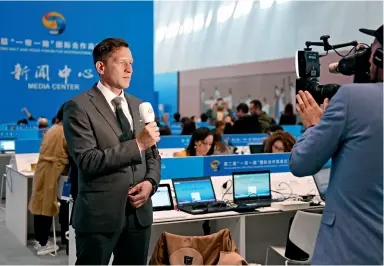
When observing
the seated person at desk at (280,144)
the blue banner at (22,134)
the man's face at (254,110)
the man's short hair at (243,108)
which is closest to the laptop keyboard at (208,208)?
the seated person at desk at (280,144)

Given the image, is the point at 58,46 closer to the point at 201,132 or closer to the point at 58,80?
the point at 58,80

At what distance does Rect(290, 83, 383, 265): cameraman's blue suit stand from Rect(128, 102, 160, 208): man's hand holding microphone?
0.61 m

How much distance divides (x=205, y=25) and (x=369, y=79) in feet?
36.3

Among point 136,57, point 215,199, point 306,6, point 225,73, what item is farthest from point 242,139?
point 225,73

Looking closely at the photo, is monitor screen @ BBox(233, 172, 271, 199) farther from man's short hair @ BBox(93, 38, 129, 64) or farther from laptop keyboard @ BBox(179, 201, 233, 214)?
man's short hair @ BBox(93, 38, 129, 64)

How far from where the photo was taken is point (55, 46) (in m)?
13.0

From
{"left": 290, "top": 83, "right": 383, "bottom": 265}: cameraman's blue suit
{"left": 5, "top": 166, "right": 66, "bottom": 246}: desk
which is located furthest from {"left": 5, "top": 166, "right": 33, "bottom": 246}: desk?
{"left": 290, "top": 83, "right": 383, "bottom": 265}: cameraman's blue suit

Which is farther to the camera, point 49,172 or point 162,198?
point 49,172

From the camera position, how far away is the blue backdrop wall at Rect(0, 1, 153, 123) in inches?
496

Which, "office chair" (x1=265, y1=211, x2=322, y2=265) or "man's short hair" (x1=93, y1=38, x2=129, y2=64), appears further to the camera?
"office chair" (x1=265, y1=211, x2=322, y2=265)

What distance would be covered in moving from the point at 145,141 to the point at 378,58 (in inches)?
36.9

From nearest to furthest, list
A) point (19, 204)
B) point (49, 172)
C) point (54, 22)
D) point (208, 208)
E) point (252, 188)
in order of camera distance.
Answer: point (208, 208)
point (252, 188)
point (49, 172)
point (19, 204)
point (54, 22)

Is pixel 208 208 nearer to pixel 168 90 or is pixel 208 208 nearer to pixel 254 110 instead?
pixel 254 110

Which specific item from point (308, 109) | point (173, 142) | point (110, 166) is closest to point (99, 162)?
point (110, 166)
